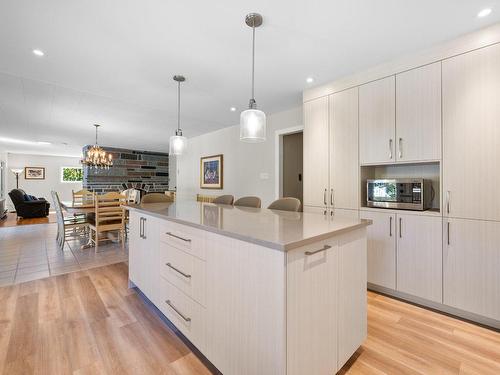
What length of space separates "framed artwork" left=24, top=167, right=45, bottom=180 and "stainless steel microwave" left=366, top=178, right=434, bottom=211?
12.2m

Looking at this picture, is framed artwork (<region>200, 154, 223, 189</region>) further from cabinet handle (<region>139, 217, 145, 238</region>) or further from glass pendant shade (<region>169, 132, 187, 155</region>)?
cabinet handle (<region>139, 217, 145, 238</region>)

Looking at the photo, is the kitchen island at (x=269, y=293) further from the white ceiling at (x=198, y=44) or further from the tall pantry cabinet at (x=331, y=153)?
the white ceiling at (x=198, y=44)

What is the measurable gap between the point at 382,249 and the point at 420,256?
0.32 metres

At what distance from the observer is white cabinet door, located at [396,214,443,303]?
7.02ft

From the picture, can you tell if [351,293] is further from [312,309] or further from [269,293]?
[269,293]

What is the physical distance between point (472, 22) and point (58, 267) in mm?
4938

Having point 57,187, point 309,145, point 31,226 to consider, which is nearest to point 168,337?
point 309,145

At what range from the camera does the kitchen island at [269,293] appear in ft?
3.36

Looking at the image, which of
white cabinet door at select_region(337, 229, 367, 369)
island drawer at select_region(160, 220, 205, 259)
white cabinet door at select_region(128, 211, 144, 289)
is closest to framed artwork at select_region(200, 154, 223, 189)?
white cabinet door at select_region(128, 211, 144, 289)

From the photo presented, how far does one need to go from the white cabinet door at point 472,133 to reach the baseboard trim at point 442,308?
802mm

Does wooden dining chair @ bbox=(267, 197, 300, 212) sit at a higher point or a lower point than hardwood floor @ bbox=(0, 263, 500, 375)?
higher

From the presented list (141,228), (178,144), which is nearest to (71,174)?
(178,144)

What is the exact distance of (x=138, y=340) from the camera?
A: 1.69 metres

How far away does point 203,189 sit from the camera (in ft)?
20.1
